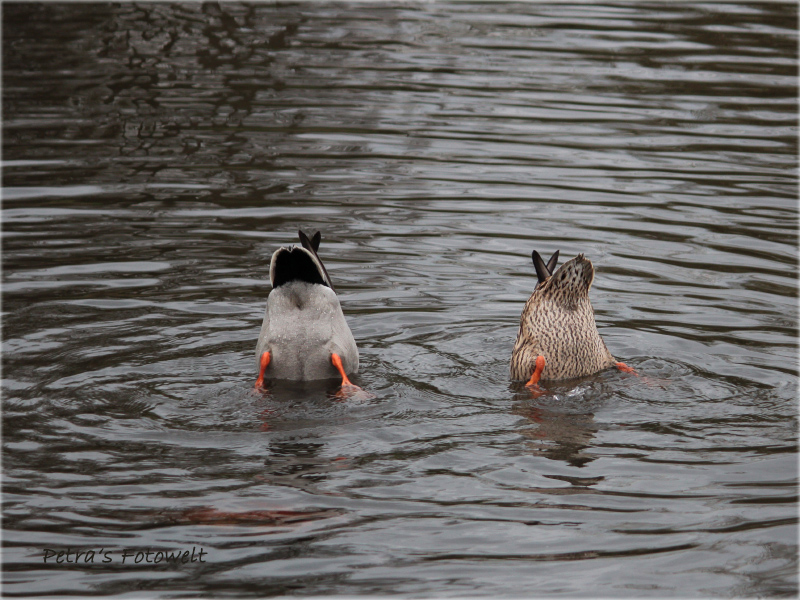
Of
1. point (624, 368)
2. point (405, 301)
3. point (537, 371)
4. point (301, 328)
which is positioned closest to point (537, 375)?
point (537, 371)

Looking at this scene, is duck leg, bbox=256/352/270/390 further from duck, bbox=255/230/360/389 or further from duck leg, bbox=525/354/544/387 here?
duck leg, bbox=525/354/544/387

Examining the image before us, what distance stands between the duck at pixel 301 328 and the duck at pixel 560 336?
1225mm

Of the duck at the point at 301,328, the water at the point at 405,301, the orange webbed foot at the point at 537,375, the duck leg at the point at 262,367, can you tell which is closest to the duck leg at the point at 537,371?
the orange webbed foot at the point at 537,375

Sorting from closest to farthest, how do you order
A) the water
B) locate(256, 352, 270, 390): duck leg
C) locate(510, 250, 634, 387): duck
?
the water < locate(256, 352, 270, 390): duck leg < locate(510, 250, 634, 387): duck

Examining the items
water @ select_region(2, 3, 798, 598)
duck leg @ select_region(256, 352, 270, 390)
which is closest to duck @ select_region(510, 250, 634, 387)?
water @ select_region(2, 3, 798, 598)

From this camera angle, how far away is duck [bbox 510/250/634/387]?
22.9 feet

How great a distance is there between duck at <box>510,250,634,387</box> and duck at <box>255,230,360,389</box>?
1.23 metres

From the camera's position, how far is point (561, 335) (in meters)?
7.00

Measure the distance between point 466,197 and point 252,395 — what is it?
15.8ft

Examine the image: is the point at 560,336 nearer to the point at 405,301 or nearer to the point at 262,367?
the point at 405,301

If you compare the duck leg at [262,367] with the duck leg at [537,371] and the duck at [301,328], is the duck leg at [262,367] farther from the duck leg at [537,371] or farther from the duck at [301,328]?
the duck leg at [537,371]

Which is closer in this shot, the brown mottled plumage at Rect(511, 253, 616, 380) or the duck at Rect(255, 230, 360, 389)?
the duck at Rect(255, 230, 360, 389)

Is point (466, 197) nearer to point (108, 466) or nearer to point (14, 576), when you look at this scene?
point (108, 466)

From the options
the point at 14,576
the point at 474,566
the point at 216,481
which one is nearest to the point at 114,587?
the point at 14,576
